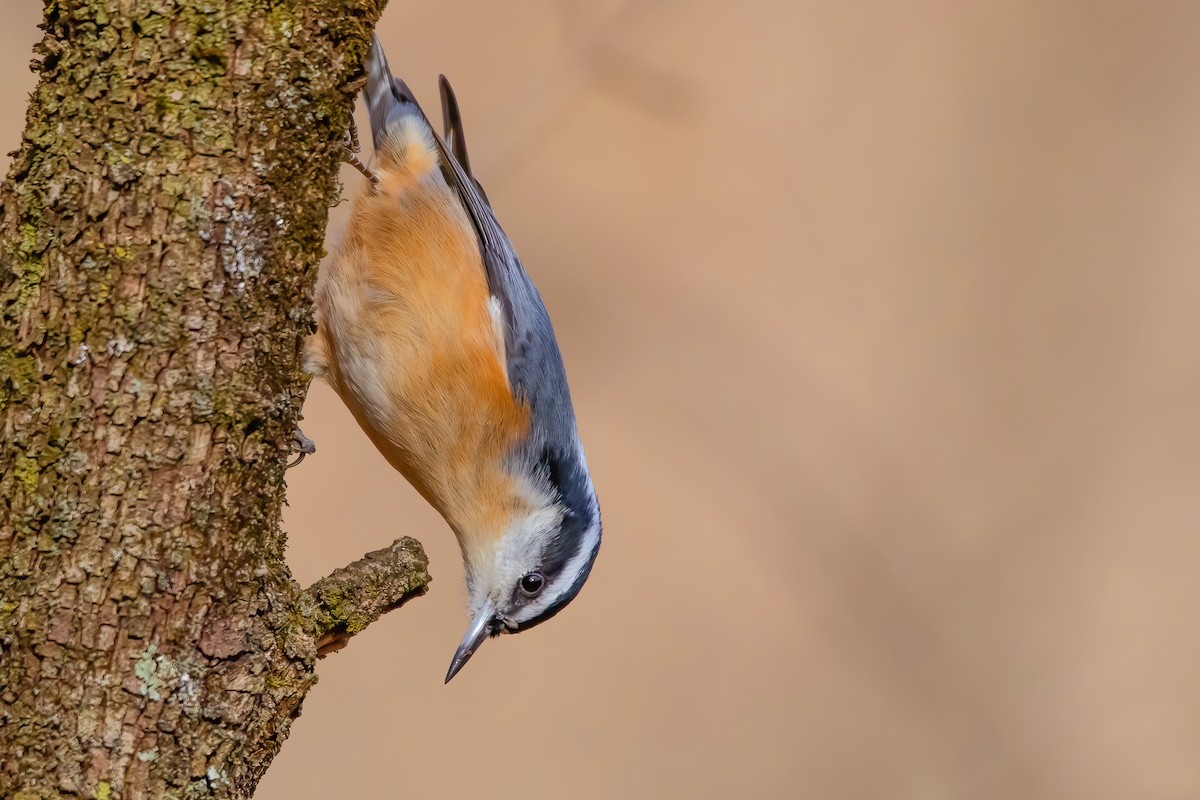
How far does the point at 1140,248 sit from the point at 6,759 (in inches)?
198

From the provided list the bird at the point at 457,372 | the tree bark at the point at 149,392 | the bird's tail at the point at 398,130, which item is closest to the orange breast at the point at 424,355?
the bird at the point at 457,372

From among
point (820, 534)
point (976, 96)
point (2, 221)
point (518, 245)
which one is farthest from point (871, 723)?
point (2, 221)

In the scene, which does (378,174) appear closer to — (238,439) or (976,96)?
(238,439)

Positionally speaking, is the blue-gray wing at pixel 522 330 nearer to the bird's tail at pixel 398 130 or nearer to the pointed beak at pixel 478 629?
the bird's tail at pixel 398 130

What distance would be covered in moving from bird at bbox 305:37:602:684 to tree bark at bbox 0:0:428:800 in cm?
131

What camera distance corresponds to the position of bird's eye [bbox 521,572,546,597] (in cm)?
300

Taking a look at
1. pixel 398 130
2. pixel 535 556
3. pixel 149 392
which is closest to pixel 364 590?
pixel 149 392

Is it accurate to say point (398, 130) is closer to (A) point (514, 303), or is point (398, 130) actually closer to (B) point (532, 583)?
(A) point (514, 303)

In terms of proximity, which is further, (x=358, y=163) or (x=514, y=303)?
(x=514, y=303)

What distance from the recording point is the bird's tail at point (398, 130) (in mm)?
3113

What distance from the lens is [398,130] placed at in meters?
3.12

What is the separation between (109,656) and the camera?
1.37 metres

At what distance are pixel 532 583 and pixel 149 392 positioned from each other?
1.73 metres

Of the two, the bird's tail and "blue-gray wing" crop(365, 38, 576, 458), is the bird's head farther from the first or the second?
the bird's tail
